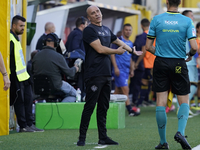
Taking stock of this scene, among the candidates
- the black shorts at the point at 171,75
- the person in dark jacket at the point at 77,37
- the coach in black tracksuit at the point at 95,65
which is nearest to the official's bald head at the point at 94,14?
the coach in black tracksuit at the point at 95,65

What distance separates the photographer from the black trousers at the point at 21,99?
8070 millimetres

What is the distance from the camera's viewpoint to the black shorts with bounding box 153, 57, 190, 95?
5.84 metres

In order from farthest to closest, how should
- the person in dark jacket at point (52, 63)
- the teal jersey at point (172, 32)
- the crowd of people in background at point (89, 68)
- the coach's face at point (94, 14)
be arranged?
1. the person in dark jacket at point (52, 63)
2. the coach's face at point (94, 14)
3. the crowd of people in background at point (89, 68)
4. the teal jersey at point (172, 32)

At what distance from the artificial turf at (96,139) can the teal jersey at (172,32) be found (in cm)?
123

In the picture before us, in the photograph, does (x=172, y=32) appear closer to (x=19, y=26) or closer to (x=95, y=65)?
(x=95, y=65)

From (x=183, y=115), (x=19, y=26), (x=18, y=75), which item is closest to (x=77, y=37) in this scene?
(x=19, y=26)

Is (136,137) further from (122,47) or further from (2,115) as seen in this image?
(2,115)

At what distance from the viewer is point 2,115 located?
780 cm

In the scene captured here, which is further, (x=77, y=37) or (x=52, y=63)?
(x=77, y=37)

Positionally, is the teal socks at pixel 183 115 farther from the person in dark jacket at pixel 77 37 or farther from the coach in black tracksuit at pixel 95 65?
the person in dark jacket at pixel 77 37

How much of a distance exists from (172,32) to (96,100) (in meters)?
1.41

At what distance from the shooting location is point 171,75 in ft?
19.4

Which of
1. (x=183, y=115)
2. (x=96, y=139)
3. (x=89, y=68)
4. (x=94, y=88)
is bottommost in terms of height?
(x=96, y=139)

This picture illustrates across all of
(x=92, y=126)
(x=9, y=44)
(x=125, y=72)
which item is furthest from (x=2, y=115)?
(x=125, y=72)
